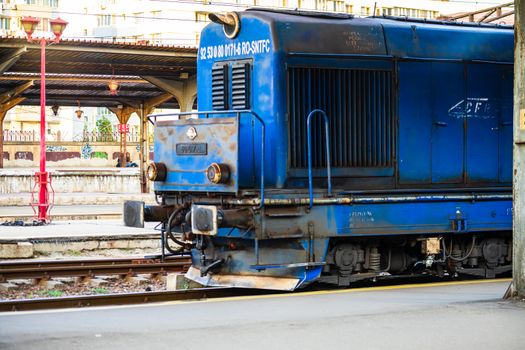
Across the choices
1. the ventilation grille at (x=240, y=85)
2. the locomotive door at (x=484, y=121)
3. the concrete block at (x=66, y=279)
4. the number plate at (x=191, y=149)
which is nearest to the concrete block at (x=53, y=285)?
the concrete block at (x=66, y=279)

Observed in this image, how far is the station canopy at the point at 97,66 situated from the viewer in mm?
27562

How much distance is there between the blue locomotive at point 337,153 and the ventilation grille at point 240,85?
0.02 m

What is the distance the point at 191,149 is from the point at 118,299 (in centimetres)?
205

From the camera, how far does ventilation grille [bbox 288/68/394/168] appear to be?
11.6 meters

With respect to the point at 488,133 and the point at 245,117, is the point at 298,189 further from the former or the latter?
the point at 488,133

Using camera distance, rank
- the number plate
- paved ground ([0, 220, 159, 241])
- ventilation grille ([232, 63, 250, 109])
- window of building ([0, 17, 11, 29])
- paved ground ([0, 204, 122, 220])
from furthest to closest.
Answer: window of building ([0, 17, 11, 29])
paved ground ([0, 204, 122, 220])
paved ground ([0, 220, 159, 241])
ventilation grille ([232, 63, 250, 109])
the number plate

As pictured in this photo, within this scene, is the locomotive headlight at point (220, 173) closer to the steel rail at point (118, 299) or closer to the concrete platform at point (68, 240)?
the steel rail at point (118, 299)

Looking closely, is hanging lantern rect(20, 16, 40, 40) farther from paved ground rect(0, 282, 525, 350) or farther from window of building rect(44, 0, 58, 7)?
window of building rect(44, 0, 58, 7)

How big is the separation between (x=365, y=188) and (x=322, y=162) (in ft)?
2.30

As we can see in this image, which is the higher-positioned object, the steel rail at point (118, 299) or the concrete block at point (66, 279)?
the steel rail at point (118, 299)

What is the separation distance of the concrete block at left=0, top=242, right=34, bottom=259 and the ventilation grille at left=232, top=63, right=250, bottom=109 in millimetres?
7049

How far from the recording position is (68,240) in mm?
18172

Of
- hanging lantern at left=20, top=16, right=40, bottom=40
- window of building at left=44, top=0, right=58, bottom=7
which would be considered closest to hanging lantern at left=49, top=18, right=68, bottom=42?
hanging lantern at left=20, top=16, right=40, bottom=40

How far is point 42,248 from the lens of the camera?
17906 millimetres
